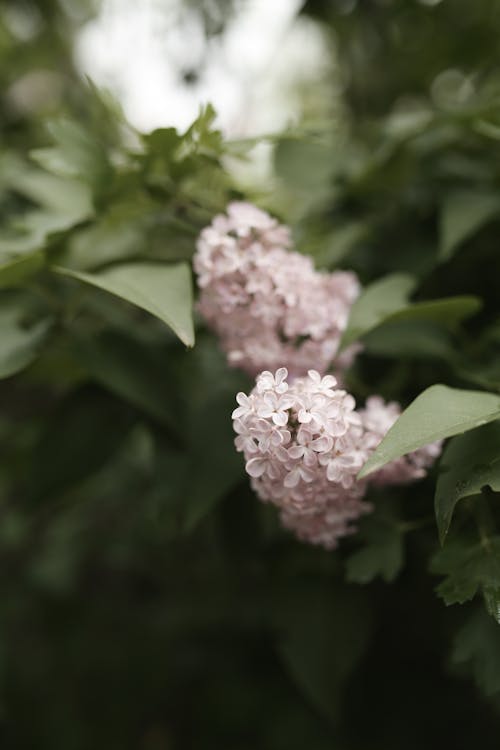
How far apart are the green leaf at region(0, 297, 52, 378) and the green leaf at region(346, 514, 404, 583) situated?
1.49 ft

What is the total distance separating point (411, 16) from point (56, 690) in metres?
1.83

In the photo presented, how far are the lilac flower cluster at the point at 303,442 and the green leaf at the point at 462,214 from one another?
0.36 m

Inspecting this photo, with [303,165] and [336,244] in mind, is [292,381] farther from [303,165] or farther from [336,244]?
[303,165]

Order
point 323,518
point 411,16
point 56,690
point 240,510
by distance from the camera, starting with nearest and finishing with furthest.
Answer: point 323,518, point 240,510, point 411,16, point 56,690

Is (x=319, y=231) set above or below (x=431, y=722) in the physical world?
above

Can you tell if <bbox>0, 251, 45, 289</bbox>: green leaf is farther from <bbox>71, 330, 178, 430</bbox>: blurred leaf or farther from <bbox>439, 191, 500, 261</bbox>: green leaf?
<bbox>439, 191, 500, 261</bbox>: green leaf

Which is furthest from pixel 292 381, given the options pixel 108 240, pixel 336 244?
pixel 108 240

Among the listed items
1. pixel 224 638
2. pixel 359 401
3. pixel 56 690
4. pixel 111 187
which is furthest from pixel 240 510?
pixel 56 690

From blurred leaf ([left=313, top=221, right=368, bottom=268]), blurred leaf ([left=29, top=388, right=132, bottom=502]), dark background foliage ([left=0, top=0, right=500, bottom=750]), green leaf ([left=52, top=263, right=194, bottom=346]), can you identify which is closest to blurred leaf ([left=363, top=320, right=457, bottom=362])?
dark background foliage ([left=0, top=0, right=500, bottom=750])

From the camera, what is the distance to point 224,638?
171 cm

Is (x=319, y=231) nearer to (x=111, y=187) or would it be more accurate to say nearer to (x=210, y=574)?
(x=111, y=187)

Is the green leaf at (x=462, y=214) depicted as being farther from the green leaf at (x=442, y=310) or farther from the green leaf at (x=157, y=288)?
the green leaf at (x=157, y=288)

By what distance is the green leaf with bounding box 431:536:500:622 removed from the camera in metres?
0.63

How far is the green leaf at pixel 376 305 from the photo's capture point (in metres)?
0.80
